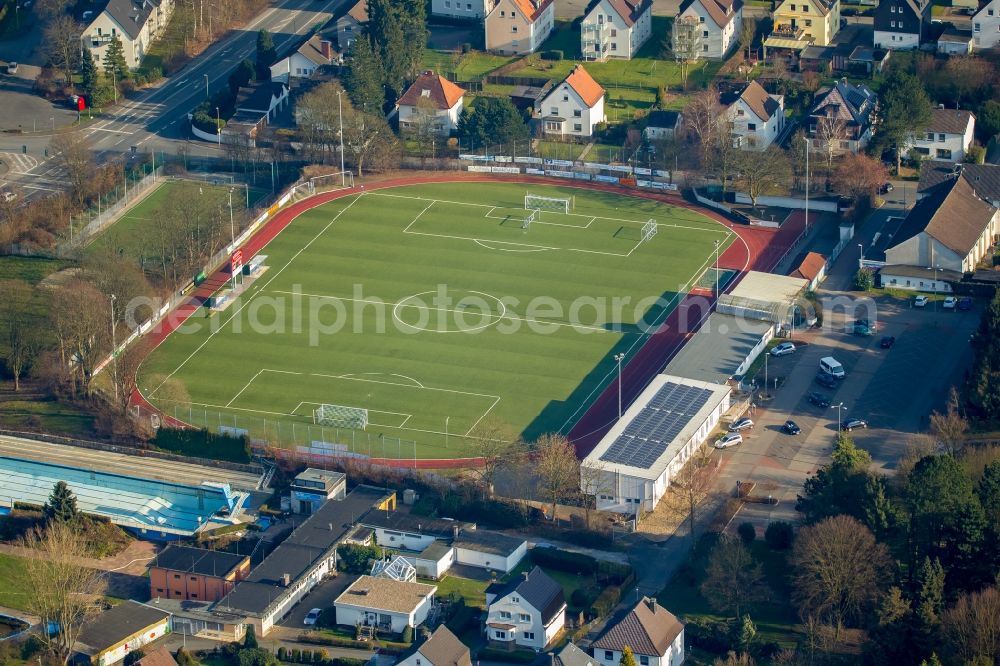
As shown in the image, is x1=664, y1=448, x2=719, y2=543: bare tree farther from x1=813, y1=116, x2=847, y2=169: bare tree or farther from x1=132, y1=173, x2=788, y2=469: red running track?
x1=813, y1=116, x2=847, y2=169: bare tree

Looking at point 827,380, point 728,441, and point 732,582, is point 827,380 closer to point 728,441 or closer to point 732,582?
point 728,441

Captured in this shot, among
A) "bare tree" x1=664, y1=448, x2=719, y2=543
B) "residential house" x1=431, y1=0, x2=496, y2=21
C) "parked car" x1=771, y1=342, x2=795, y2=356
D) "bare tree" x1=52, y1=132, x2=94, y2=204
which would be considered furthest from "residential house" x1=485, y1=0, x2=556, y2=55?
"bare tree" x1=664, y1=448, x2=719, y2=543

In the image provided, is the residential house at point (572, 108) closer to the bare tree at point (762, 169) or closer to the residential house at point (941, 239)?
the bare tree at point (762, 169)

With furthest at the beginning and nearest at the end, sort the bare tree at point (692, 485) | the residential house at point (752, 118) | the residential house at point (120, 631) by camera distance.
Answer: the residential house at point (752, 118) < the bare tree at point (692, 485) < the residential house at point (120, 631)

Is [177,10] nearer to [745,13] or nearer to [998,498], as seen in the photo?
[745,13]

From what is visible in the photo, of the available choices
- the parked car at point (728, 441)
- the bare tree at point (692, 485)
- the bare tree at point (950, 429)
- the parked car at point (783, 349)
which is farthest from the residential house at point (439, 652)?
the parked car at point (783, 349)

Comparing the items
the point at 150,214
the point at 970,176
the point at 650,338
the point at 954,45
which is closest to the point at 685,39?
the point at 954,45

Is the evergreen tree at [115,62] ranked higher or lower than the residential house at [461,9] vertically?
lower
